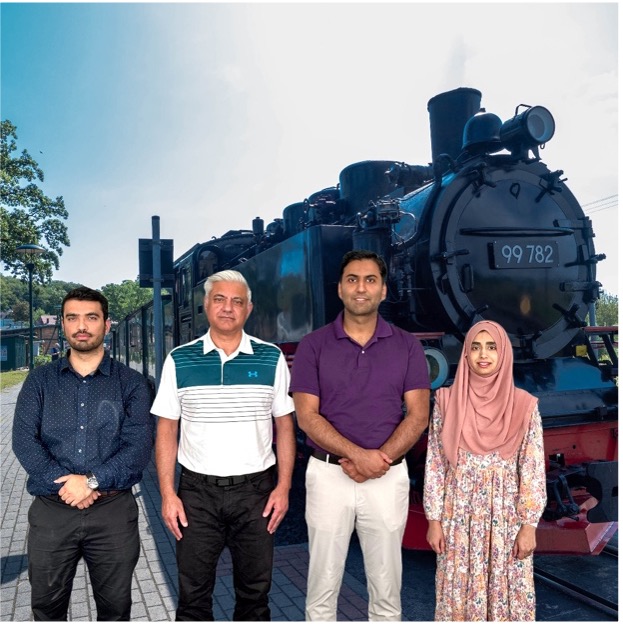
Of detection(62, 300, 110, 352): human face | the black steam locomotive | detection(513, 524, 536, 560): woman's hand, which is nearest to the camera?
detection(513, 524, 536, 560): woman's hand

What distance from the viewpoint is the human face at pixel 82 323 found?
224cm

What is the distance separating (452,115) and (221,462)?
4.55m

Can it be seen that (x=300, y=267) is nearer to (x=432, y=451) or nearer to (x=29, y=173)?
(x=432, y=451)

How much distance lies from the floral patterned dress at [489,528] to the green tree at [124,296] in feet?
198

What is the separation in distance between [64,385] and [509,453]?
6.17 feet

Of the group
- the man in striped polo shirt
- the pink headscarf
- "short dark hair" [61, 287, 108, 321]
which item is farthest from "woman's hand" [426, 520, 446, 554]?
"short dark hair" [61, 287, 108, 321]

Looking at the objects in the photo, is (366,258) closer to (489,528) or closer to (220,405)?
(220,405)

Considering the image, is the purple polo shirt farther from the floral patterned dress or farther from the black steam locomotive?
the black steam locomotive

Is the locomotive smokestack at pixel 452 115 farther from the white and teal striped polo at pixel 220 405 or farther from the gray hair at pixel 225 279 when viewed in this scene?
the white and teal striped polo at pixel 220 405

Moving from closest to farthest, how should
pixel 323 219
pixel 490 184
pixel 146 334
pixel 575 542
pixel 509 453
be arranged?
pixel 509 453 < pixel 575 542 < pixel 490 184 < pixel 323 219 < pixel 146 334

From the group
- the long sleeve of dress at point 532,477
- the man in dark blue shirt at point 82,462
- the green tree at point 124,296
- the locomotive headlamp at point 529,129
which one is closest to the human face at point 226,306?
the man in dark blue shirt at point 82,462

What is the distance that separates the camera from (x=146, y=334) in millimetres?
10398

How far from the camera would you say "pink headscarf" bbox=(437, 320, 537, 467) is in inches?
86.2

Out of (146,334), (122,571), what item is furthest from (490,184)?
(146,334)
